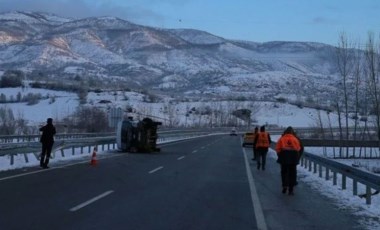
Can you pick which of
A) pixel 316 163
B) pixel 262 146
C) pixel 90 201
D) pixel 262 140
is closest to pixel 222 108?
pixel 262 140

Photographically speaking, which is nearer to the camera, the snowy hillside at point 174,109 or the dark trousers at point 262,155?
the dark trousers at point 262,155

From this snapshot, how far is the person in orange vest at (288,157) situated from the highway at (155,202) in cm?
37

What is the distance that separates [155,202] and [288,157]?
425 cm

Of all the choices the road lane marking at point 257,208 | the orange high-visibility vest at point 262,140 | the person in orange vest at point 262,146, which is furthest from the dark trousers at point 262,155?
the road lane marking at point 257,208

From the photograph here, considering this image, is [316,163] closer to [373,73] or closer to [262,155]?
[262,155]

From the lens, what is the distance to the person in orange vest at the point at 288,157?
15961 mm

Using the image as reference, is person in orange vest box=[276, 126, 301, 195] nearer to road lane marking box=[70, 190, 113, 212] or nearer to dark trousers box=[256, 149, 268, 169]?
road lane marking box=[70, 190, 113, 212]

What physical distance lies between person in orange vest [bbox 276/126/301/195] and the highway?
14.4 inches

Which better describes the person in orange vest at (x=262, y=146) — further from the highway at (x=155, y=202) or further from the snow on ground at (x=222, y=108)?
the highway at (x=155, y=202)

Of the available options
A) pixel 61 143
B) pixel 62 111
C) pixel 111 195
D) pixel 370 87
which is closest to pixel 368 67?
pixel 370 87

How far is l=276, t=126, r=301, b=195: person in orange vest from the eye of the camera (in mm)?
15961

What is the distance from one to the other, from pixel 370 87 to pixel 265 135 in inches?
949

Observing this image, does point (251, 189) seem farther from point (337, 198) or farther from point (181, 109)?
point (181, 109)

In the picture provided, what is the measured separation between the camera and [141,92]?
183 meters
